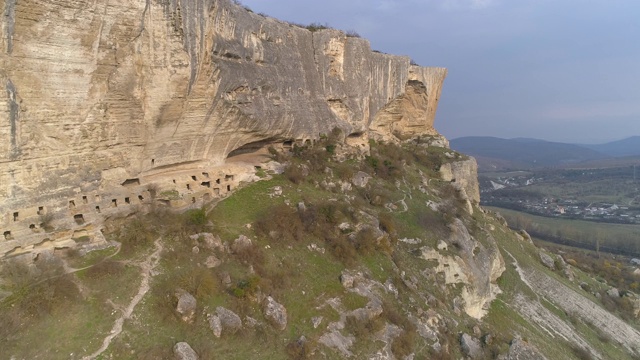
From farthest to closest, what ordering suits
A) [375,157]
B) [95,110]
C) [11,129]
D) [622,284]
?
[622,284] → [375,157] → [95,110] → [11,129]

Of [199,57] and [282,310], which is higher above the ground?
[199,57]

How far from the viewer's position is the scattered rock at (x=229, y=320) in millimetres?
11812

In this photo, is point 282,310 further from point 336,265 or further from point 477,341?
point 477,341

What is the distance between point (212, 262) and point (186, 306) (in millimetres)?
2484

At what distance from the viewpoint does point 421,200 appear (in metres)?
24.6

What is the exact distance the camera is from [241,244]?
1509 centimetres

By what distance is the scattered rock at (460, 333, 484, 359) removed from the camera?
15031mm

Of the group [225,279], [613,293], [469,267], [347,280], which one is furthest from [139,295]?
[613,293]

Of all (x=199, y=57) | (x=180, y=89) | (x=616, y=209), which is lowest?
(x=616, y=209)

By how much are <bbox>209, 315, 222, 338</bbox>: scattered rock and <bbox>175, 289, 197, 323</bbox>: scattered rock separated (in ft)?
A: 1.71

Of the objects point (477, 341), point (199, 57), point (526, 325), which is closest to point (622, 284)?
point (526, 325)

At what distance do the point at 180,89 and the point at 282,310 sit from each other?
8561 mm

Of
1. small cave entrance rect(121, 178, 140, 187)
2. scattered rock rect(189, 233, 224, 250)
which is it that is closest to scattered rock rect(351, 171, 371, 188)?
scattered rock rect(189, 233, 224, 250)

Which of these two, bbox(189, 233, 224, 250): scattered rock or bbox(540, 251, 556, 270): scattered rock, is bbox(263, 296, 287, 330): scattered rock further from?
bbox(540, 251, 556, 270): scattered rock
